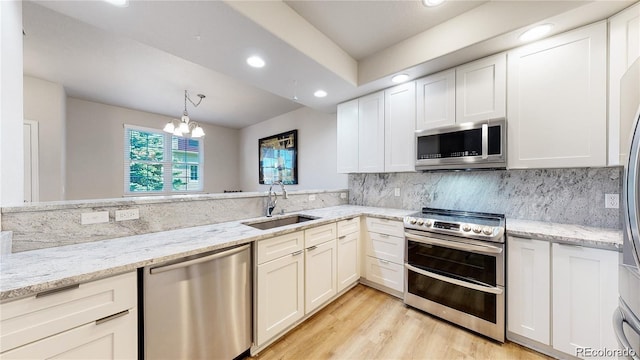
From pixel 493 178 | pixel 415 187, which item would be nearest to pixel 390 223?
pixel 415 187

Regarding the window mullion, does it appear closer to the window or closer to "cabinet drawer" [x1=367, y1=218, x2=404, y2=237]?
the window

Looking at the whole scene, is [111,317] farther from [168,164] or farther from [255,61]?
[168,164]

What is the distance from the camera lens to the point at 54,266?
1014 mm

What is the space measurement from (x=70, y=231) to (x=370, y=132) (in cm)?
277

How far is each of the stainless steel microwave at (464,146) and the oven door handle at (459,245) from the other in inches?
27.7

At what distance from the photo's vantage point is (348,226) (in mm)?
2416

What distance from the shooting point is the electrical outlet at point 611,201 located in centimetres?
166

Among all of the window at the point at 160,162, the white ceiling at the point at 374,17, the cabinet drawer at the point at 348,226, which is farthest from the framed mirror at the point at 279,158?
the white ceiling at the point at 374,17

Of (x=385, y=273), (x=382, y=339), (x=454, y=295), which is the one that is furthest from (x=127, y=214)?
(x=454, y=295)

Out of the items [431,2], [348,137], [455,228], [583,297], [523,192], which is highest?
[431,2]

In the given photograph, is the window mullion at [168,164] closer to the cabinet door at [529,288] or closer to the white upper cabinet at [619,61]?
the cabinet door at [529,288]

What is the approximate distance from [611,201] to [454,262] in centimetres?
122

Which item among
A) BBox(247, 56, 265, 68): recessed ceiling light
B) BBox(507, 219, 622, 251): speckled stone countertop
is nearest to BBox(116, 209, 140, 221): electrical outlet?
BBox(247, 56, 265, 68): recessed ceiling light

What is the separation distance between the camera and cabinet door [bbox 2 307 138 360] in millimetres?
878
